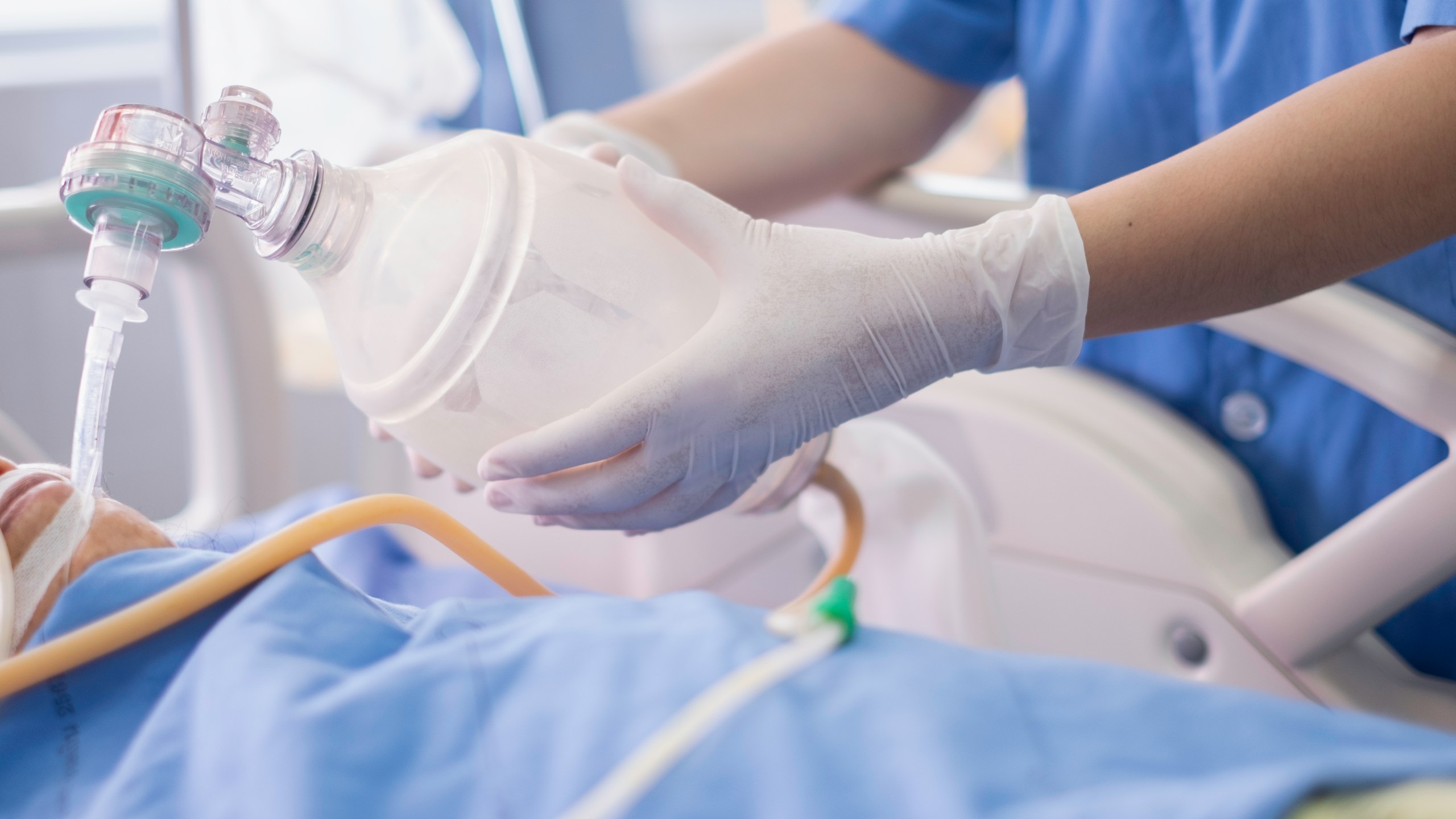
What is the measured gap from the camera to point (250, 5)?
1.52 m

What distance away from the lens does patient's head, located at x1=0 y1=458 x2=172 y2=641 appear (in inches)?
25.1

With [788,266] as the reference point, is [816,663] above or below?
below

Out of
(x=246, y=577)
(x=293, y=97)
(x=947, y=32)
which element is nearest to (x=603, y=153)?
(x=246, y=577)

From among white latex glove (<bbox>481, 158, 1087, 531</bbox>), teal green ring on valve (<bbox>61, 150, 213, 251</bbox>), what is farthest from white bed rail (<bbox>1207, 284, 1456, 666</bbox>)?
teal green ring on valve (<bbox>61, 150, 213, 251</bbox>)

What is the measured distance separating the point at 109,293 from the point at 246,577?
7.2 inches

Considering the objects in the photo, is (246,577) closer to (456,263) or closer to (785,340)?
(456,263)

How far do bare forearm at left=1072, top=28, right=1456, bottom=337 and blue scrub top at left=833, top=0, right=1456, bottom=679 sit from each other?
0.12 meters

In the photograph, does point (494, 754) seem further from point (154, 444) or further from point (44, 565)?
point (154, 444)

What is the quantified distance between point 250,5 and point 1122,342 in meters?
1.37

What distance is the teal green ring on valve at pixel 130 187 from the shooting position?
A: 54cm

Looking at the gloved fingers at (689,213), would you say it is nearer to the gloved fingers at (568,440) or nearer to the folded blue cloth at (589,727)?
the gloved fingers at (568,440)

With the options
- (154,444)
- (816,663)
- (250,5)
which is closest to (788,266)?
(816,663)

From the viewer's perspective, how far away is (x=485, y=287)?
61cm

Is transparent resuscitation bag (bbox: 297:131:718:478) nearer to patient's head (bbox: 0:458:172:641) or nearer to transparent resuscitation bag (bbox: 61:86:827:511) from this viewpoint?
transparent resuscitation bag (bbox: 61:86:827:511)
